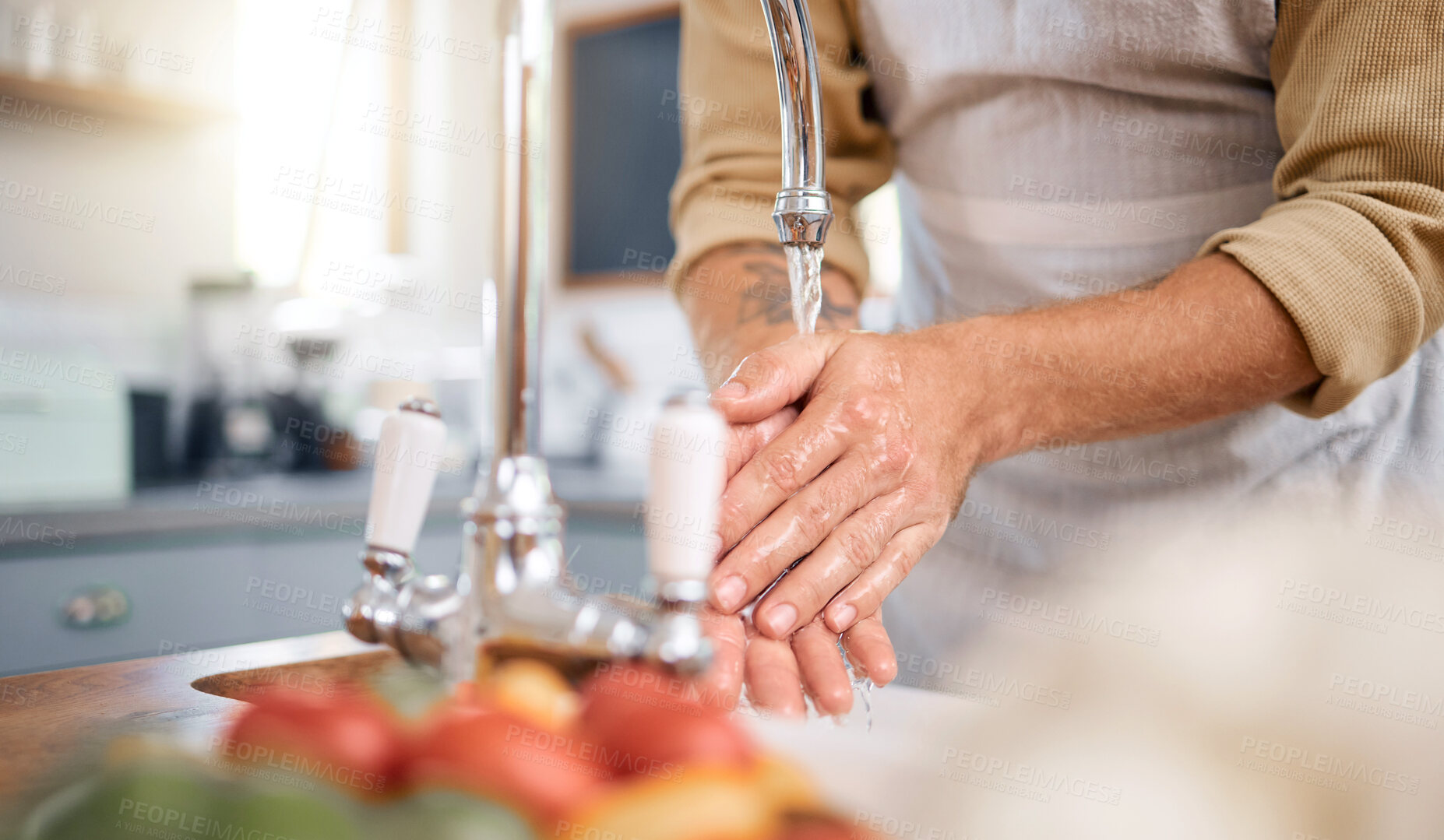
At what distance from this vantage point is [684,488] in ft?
0.84

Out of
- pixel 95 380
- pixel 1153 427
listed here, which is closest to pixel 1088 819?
pixel 1153 427

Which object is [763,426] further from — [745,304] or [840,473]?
[745,304]

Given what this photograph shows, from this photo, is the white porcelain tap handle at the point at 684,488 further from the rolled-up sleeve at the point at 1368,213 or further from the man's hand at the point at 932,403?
the rolled-up sleeve at the point at 1368,213

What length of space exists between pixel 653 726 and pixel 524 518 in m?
0.07

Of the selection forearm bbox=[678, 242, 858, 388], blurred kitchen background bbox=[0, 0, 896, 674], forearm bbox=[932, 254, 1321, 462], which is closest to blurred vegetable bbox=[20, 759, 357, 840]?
forearm bbox=[932, 254, 1321, 462]

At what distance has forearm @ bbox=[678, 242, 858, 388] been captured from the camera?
879mm

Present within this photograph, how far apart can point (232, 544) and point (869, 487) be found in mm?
935

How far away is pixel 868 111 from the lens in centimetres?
Answer: 102

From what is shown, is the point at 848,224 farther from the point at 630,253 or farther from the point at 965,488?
the point at 630,253

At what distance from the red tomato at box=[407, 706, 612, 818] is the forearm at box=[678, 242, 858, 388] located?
2.12ft

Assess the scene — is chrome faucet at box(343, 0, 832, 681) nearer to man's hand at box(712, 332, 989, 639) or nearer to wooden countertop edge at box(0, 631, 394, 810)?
wooden countertop edge at box(0, 631, 394, 810)

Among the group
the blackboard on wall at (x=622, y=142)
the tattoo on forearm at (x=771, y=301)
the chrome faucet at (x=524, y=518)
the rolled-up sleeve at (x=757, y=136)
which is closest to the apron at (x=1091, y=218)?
the rolled-up sleeve at (x=757, y=136)

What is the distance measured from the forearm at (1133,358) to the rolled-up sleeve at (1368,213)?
20 mm

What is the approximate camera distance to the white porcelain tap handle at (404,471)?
12.3 inches
